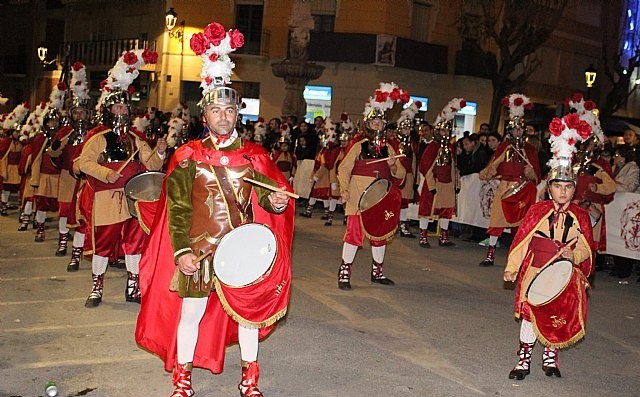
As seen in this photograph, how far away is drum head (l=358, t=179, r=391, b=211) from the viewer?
10.5 meters

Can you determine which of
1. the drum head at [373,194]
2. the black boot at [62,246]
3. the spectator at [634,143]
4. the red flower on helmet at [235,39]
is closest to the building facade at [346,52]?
the spectator at [634,143]

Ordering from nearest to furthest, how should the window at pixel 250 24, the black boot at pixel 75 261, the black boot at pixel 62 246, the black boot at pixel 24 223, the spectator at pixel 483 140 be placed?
the black boot at pixel 75 261 → the black boot at pixel 62 246 → the black boot at pixel 24 223 → the spectator at pixel 483 140 → the window at pixel 250 24

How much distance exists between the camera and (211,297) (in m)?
6.41

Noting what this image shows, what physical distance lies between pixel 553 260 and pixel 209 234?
2.74 m

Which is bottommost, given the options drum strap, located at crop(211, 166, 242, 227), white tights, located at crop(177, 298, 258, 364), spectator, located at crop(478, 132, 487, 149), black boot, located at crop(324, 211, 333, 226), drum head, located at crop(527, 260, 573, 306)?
black boot, located at crop(324, 211, 333, 226)

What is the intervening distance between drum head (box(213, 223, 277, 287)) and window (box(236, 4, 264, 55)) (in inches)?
1169

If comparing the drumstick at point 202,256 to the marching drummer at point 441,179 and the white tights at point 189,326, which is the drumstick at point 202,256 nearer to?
the white tights at point 189,326

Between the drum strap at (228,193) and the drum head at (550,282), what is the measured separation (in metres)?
2.49

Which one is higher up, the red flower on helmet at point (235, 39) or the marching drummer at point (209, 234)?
the red flower on helmet at point (235, 39)

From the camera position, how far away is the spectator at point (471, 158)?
55.2ft

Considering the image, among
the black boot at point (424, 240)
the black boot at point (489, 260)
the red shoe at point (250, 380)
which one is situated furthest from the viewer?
the black boot at point (424, 240)

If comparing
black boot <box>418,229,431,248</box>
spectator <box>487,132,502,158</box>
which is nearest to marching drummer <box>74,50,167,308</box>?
black boot <box>418,229,431,248</box>

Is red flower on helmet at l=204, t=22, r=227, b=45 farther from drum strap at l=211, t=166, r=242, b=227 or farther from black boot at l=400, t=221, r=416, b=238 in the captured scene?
black boot at l=400, t=221, r=416, b=238

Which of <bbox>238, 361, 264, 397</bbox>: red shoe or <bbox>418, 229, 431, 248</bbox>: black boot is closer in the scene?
<bbox>238, 361, 264, 397</bbox>: red shoe
